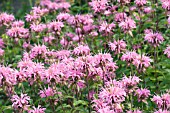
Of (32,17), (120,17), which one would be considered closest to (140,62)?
(120,17)

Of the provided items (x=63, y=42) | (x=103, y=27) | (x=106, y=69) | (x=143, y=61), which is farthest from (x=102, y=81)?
(x=63, y=42)

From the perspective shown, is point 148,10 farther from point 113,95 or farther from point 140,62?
point 113,95

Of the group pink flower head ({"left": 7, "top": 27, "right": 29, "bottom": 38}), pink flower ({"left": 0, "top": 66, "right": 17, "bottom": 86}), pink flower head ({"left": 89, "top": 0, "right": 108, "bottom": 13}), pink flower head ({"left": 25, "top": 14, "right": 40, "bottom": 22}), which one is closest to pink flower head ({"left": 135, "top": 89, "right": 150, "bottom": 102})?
pink flower ({"left": 0, "top": 66, "right": 17, "bottom": 86})

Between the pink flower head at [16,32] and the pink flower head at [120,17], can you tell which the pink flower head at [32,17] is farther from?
the pink flower head at [120,17]

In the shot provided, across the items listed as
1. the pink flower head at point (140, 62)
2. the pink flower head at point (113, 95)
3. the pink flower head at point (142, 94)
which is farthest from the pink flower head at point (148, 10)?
the pink flower head at point (113, 95)

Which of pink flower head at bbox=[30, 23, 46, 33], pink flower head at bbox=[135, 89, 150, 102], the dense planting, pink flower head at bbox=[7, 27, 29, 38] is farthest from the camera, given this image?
pink flower head at bbox=[30, 23, 46, 33]

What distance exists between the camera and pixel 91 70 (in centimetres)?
348

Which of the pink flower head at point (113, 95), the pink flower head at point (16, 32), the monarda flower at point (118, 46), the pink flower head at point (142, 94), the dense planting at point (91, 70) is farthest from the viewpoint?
the pink flower head at point (16, 32)

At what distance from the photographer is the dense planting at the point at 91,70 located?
3461mm

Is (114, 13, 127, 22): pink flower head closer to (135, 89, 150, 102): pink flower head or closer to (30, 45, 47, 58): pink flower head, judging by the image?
(30, 45, 47, 58): pink flower head

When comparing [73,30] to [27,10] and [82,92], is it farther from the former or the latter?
[27,10]

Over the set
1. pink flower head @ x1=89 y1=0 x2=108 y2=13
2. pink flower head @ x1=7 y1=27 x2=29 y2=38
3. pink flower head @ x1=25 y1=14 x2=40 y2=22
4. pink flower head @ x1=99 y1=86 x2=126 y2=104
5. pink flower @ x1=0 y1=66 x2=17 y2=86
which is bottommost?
pink flower head @ x1=99 y1=86 x2=126 y2=104

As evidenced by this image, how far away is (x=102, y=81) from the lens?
3.86m

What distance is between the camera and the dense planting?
3461mm
